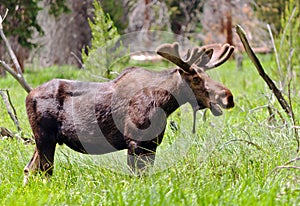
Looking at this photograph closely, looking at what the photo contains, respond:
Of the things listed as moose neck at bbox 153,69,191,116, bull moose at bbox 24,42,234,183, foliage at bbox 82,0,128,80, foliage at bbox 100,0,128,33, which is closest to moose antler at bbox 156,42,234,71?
bull moose at bbox 24,42,234,183

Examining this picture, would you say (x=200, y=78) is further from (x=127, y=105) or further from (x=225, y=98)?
(x=127, y=105)

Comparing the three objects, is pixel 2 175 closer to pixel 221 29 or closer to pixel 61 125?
pixel 61 125

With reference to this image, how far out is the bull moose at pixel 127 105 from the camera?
335 centimetres

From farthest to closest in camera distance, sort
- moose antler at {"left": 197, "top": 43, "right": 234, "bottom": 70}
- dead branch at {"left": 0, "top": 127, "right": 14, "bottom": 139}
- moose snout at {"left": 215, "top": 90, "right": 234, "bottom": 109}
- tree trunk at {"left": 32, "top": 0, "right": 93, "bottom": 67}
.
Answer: tree trunk at {"left": 32, "top": 0, "right": 93, "bottom": 67} < dead branch at {"left": 0, "top": 127, "right": 14, "bottom": 139} < moose antler at {"left": 197, "top": 43, "right": 234, "bottom": 70} < moose snout at {"left": 215, "top": 90, "right": 234, "bottom": 109}

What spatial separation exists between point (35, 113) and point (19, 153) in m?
0.78

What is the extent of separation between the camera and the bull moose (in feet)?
11.0

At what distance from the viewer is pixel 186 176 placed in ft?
10.8

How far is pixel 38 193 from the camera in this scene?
10.4 ft

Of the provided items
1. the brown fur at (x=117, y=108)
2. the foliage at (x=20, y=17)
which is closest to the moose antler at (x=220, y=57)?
the brown fur at (x=117, y=108)

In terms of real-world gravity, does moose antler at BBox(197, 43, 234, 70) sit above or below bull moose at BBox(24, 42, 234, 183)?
above

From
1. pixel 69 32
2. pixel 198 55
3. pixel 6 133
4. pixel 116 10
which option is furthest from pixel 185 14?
pixel 198 55

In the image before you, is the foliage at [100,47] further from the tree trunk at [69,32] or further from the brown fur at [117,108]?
the tree trunk at [69,32]

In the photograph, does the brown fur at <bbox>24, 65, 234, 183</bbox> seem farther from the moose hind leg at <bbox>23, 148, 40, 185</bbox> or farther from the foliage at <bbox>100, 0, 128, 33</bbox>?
the foliage at <bbox>100, 0, 128, 33</bbox>

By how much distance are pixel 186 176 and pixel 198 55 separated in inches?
28.7
